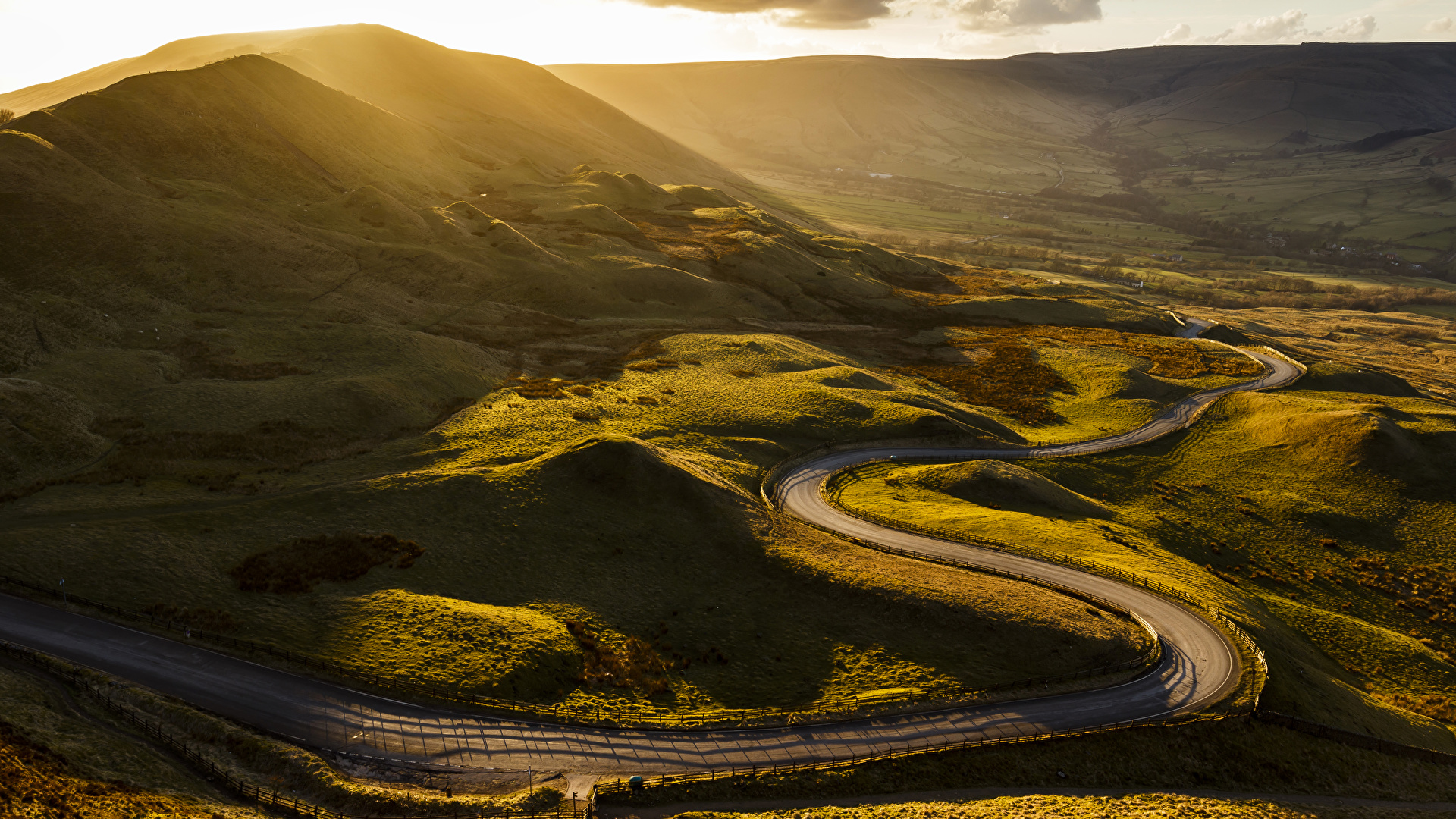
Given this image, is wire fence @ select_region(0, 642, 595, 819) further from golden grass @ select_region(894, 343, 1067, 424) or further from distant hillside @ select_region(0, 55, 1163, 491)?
golden grass @ select_region(894, 343, 1067, 424)

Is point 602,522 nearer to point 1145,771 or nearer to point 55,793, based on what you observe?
point 55,793

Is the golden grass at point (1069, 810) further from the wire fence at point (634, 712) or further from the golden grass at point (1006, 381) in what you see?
the golden grass at point (1006, 381)

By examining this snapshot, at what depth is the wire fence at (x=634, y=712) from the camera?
40.2 metres

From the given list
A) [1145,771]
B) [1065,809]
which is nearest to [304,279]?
[1065,809]

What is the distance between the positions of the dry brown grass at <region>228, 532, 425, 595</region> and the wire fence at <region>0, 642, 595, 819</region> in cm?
1084

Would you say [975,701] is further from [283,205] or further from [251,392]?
[283,205]

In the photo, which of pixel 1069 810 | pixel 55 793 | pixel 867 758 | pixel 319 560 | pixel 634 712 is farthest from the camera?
pixel 319 560

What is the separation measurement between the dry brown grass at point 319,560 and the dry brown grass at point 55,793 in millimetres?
16939

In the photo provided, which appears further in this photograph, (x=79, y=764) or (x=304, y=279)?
(x=304, y=279)

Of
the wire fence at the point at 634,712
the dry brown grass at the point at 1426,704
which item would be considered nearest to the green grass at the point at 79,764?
the wire fence at the point at 634,712

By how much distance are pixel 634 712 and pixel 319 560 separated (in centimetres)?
2621

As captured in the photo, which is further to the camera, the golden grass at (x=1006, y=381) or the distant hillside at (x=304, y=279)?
the golden grass at (x=1006, y=381)

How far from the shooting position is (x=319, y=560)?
51438mm

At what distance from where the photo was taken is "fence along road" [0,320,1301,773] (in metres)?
36.9
